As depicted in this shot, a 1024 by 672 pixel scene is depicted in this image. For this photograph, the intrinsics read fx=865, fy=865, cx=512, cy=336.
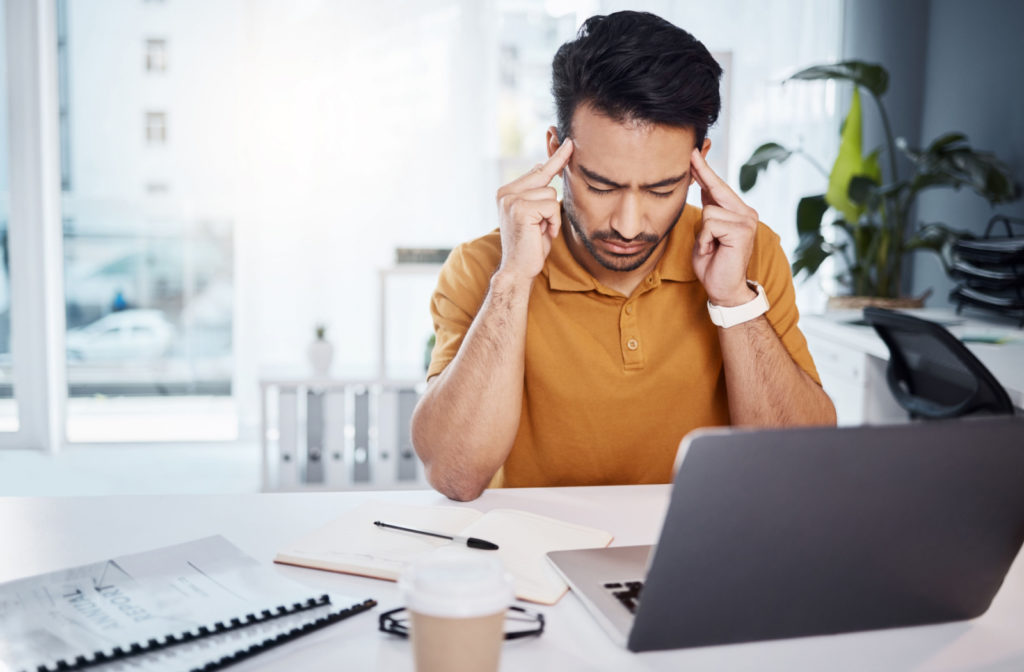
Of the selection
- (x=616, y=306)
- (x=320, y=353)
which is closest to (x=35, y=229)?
(x=320, y=353)

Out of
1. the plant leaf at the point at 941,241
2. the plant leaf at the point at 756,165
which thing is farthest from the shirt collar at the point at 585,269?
the plant leaf at the point at 756,165

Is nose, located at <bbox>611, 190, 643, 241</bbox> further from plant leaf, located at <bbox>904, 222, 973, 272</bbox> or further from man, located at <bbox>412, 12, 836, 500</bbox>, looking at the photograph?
plant leaf, located at <bbox>904, 222, 973, 272</bbox>

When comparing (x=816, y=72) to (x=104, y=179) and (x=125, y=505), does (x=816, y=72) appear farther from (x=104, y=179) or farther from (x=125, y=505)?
(x=104, y=179)

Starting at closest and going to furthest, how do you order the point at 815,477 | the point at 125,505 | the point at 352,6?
1. the point at 815,477
2. the point at 125,505
3. the point at 352,6

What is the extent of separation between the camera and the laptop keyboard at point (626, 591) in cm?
77

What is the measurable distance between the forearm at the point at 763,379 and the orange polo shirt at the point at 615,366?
74 millimetres

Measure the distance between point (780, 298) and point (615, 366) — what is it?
1.01ft

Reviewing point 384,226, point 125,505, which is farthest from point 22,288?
point 125,505

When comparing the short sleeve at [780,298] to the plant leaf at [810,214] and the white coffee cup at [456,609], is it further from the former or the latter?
the plant leaf at [810,214]

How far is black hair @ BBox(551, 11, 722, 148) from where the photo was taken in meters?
1.26

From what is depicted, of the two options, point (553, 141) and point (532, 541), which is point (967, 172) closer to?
point (553, 141)

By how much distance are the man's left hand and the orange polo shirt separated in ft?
0.29

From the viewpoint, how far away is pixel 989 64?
2.92m

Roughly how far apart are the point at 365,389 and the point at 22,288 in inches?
66.4
